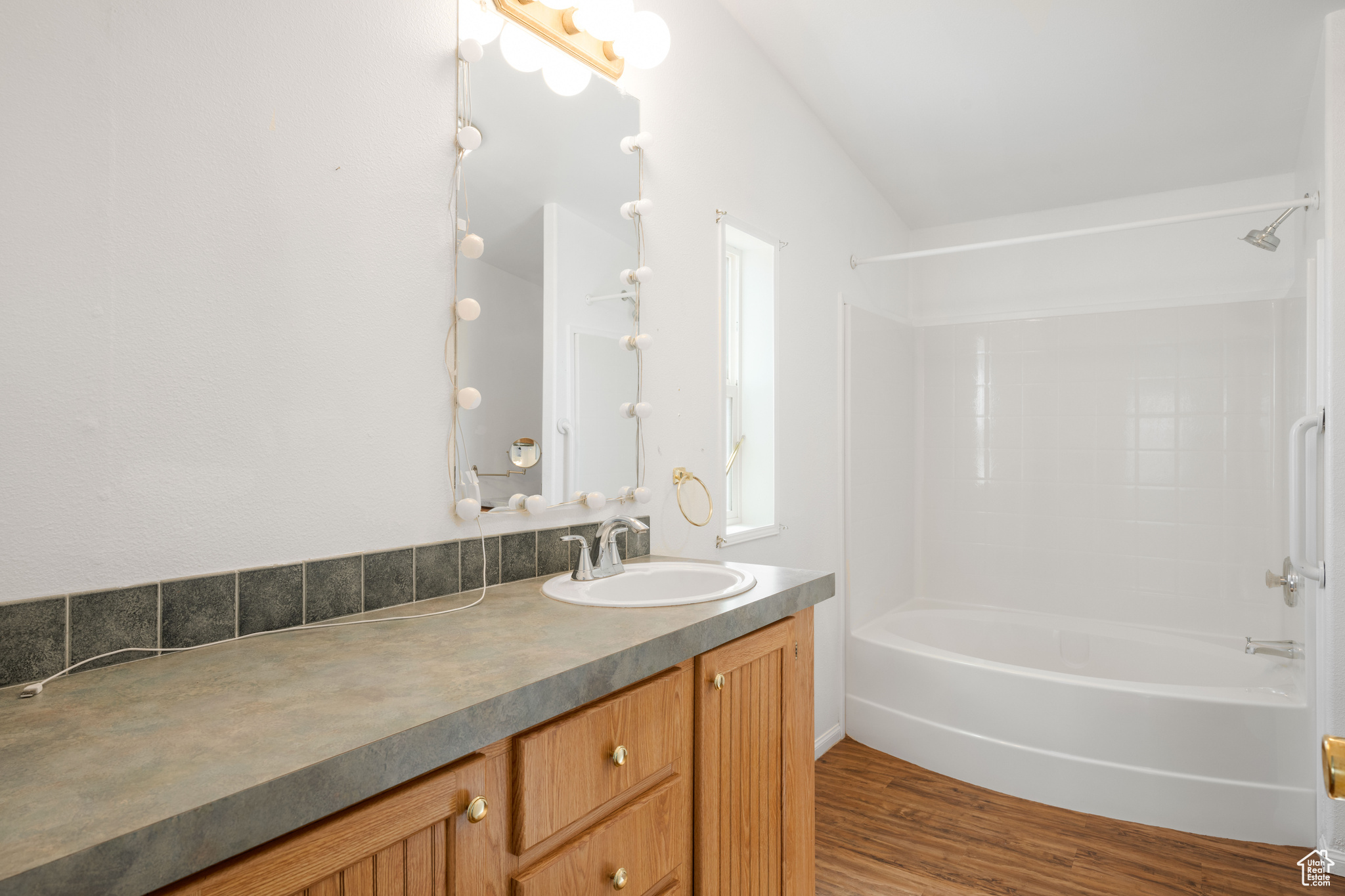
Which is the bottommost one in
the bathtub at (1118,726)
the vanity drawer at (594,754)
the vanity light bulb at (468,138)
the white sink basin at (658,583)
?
the bathtub at (1118,726)

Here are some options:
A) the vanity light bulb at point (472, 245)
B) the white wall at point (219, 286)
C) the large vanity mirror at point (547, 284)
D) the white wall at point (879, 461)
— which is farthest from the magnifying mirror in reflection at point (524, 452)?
the white wall at point (879, 461)

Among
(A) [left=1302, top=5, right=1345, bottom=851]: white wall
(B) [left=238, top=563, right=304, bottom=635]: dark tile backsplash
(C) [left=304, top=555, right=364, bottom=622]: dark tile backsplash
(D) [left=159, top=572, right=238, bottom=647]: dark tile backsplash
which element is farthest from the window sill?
(A) [left=1302, top=5, right=1345, bottom=851]: white wall

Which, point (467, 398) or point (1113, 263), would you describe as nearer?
point (467, 398)

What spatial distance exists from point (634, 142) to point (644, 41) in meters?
0.24

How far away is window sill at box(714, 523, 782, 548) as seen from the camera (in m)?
2.27

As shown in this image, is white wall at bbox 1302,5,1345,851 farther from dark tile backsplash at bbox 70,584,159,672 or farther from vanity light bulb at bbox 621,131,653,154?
dark tile backsplash at bbox 70,584,159,672

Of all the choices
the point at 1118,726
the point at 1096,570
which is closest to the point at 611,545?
the point at 1118,726

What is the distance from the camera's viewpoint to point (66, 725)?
759 mm

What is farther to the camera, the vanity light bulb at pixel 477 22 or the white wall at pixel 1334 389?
the white wall at pixel 1334 389

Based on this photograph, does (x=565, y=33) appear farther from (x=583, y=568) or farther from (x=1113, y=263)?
(x=1113, y=263)

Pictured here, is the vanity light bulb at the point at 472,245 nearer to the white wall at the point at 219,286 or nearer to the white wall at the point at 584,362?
the white wall at the point at 219,286

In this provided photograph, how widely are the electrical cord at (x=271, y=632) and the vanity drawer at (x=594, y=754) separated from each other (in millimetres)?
397

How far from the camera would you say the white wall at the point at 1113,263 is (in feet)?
10.2

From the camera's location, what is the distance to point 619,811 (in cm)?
107
